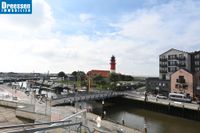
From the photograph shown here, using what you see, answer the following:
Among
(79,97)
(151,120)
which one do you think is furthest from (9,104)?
(151,120)

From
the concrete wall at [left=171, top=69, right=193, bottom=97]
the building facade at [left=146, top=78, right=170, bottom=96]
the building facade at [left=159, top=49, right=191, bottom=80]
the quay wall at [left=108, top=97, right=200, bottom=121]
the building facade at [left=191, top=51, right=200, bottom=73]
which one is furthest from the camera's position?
the building facade at [left=159, top=49, right=191, bottom=80]

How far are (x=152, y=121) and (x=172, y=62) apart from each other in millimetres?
36606

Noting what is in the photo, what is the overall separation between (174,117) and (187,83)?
16.1 metres

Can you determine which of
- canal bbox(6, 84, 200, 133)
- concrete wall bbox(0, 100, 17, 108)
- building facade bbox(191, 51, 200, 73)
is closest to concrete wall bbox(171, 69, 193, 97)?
canal bbox(6, 84, 200, 133)

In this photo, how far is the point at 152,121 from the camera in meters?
43.5

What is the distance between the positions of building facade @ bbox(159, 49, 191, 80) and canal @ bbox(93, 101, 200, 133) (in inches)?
994

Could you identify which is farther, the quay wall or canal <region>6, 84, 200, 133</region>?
the quay wall

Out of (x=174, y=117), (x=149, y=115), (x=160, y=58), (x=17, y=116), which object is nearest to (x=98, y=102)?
(x=149, y=115)

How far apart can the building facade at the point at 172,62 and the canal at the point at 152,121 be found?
25239 mm

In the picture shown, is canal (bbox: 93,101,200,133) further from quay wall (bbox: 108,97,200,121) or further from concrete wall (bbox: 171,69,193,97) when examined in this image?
concrete wall (bbox: 171,69,193,97)

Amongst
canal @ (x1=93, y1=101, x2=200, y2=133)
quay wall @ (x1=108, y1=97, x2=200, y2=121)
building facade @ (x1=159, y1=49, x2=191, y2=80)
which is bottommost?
canal @ (x1=93, y1=101, x2=200, y2=133)

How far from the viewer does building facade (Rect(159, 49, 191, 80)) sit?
242 ft

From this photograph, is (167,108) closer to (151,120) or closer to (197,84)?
(151,120)

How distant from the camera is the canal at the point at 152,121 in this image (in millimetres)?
37781
